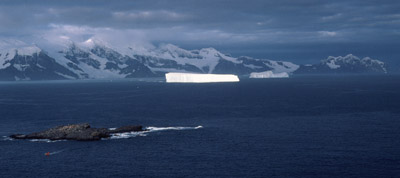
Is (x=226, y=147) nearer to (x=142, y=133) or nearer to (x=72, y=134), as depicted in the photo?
(x=142, y=133)

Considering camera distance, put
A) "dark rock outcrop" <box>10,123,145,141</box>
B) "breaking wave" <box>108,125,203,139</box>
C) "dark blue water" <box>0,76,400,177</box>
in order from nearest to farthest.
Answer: "dark blue water" <box>0,76,400,177</box> → "dark rock outcrop" <box>10,123,145,141</box> → "breaking wave" <box>108,125,203,139</box>

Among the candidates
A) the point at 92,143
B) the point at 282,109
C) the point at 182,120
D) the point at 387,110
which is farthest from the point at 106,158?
the point at 387,110

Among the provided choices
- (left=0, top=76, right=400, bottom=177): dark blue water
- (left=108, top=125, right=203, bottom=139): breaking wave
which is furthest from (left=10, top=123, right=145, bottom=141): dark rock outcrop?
(left=0, top=76, right=400, bottom=177): dark blue water

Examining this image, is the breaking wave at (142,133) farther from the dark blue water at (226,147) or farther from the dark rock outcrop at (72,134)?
the dark blue water at (226,147)

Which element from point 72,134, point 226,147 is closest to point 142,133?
point 72,134

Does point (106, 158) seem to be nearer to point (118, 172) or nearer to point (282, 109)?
point (118, 172)

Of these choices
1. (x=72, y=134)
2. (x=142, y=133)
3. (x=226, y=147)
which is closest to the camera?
(x=226, y=147)

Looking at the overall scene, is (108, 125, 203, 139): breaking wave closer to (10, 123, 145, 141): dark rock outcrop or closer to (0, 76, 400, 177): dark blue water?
(10, 123, 145, 141): dark rock outcrop

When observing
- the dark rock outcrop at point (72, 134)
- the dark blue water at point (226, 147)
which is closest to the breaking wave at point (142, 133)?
the dark rock outcrop at point (72, 134)

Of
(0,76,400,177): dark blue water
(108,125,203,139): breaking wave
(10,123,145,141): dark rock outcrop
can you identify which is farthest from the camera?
(108,125,203,139): breaking wave

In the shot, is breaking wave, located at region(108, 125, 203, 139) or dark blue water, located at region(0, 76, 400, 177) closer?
dark blue water, located at region(0, 76, 400, 177)

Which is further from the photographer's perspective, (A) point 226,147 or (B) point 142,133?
(B) point 142,133
